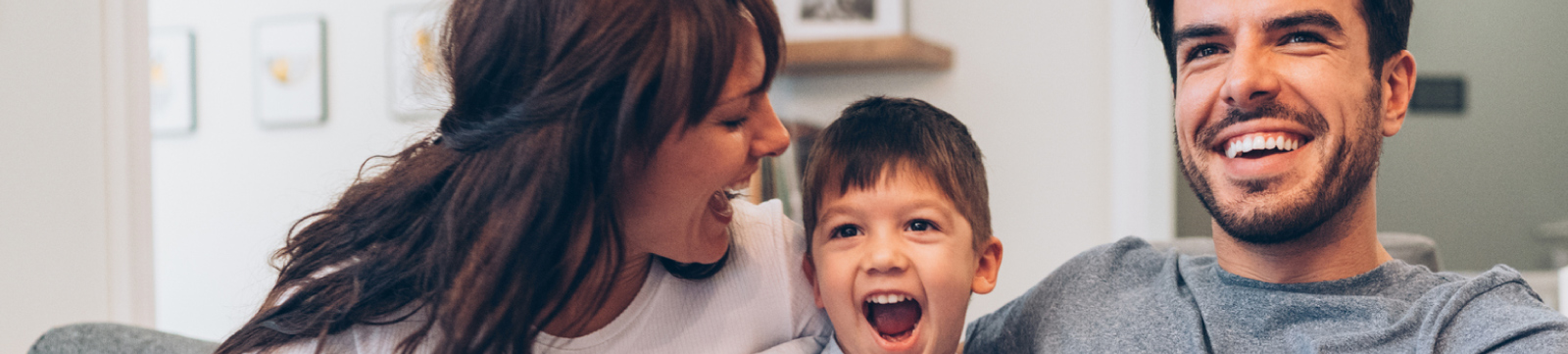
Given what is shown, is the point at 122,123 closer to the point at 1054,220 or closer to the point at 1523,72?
the point at 1054,220

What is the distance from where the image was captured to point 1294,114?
41.9 inches

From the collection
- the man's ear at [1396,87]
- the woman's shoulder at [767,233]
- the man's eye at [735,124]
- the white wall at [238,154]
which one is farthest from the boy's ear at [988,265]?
the white wall at [238,154]

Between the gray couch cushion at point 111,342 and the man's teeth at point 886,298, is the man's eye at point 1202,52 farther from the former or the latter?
the gray couch cushion at point 111,342

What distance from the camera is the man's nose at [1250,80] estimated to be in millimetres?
1067

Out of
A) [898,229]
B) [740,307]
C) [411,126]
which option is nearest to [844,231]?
[898,229]

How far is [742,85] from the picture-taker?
39.3 inches

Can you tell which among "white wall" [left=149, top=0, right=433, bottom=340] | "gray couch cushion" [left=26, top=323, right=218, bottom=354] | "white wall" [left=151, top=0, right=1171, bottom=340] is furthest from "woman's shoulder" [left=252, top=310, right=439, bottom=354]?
"white wall" [left=149, top=0, right=433, bottom=340]

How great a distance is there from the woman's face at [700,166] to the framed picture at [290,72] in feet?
9.75

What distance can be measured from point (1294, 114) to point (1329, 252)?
0.55 ft

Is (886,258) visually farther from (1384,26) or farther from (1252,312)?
(1384,26)

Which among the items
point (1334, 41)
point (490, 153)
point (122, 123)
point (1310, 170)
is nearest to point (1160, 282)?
point (1310, 170)

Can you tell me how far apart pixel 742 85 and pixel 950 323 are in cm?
34

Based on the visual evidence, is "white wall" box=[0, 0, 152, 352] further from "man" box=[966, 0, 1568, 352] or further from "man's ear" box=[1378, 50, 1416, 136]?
"man's ear" box=[1378, 50, 1416, 136]

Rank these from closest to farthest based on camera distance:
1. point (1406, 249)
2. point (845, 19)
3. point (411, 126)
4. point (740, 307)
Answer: point (740, 307) < point (1406, 249) < point (845, 19) < point (411, 126)
